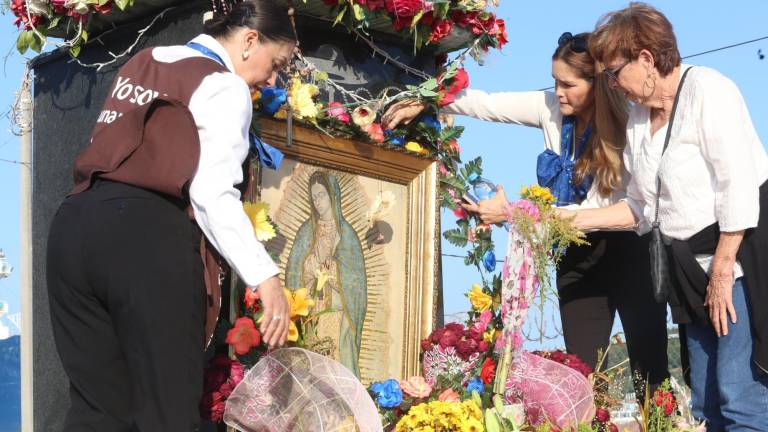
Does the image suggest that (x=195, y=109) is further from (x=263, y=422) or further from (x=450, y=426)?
(x=450, y=426)

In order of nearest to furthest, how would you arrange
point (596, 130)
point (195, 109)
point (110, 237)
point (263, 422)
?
1. point (110, 237)
2. point (195, 109)
3. point (263, 422)
4. point (596, 130)

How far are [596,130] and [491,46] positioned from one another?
0.59 metres

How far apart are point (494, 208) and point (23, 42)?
73.2 inches

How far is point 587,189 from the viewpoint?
4.21 metres

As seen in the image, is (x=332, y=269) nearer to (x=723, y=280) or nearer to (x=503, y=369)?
(x=503, y=369)

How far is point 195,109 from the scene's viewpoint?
2.74 m

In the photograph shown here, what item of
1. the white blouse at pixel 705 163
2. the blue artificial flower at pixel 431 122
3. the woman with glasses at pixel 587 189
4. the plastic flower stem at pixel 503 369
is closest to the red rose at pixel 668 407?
the woman with glasses at pixel 587 189

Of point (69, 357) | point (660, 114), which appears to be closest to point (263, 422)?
point (69, 357)

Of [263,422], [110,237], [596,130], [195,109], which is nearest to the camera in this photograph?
[110,237]

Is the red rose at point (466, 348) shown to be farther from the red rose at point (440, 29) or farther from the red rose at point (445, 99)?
the red rose at point (440, 29)

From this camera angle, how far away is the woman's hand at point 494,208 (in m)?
4.06

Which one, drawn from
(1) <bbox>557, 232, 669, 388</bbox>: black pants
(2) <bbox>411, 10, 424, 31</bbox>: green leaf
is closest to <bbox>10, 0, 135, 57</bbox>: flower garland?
(2) <bbox>411, 10, 424, 31</bbox>: green leaf

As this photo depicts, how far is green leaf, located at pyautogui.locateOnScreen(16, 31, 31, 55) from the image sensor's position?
3898mm

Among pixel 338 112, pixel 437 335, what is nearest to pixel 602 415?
pixel 437 335
